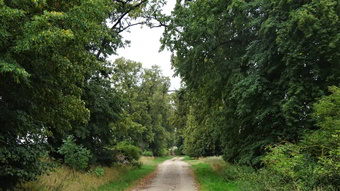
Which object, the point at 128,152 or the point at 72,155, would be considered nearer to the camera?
the point at 72,155

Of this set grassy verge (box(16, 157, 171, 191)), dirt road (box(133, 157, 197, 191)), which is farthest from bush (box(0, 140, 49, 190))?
dirt road (box(133, 157, 197, 191))

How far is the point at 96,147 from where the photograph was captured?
54.8ft

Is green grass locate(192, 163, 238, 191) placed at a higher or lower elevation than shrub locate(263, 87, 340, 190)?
lower

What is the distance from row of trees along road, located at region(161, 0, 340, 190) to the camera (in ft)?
29.7

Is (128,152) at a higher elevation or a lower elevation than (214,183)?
higher

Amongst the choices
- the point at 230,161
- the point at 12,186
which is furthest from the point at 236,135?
the point at 12,186

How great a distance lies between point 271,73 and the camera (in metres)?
13.7

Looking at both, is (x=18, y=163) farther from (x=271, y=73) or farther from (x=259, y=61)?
(x=271, y=73)

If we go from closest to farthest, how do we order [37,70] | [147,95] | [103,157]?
[37,70] < [103,157] < [147,95]

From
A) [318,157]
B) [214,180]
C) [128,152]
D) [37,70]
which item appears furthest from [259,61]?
[128,152]

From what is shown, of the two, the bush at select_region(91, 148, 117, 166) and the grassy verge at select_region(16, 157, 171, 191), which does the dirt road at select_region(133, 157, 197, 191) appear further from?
the bush at select_region(91, 148, 117, 166)

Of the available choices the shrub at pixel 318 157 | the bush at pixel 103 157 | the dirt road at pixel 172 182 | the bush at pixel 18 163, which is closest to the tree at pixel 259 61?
the shrub at pixel 318 157

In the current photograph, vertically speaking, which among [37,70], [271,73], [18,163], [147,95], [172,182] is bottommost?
[172,182]

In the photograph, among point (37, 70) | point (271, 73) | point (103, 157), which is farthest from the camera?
point (103, 157)
